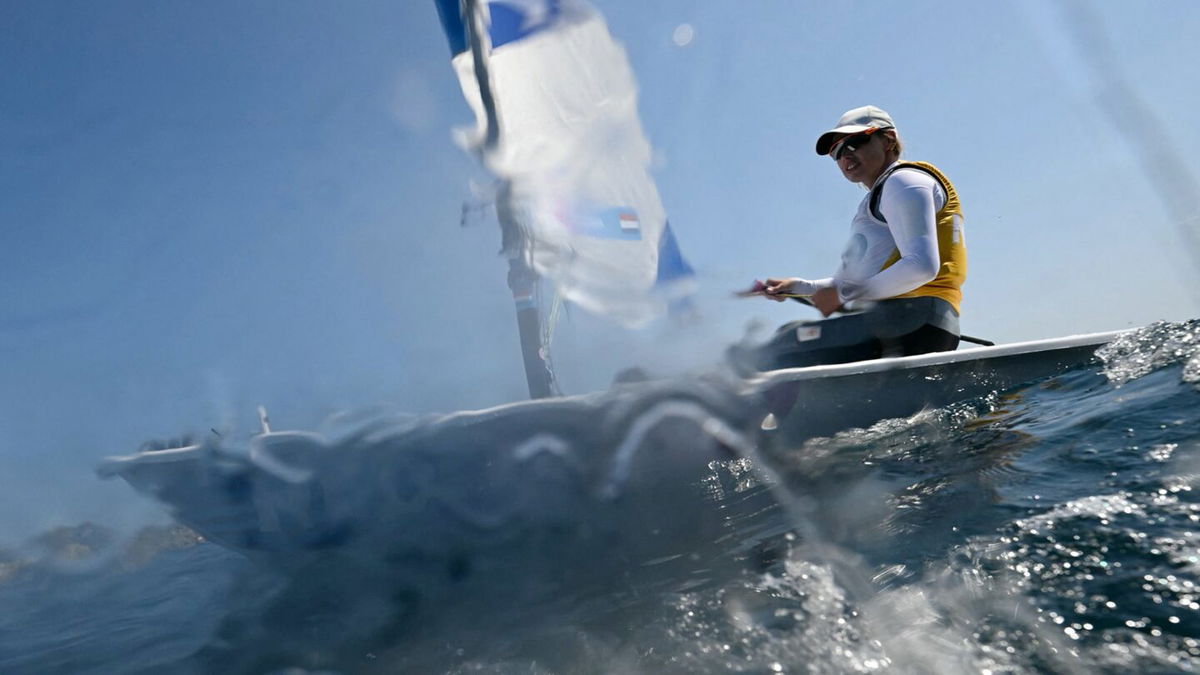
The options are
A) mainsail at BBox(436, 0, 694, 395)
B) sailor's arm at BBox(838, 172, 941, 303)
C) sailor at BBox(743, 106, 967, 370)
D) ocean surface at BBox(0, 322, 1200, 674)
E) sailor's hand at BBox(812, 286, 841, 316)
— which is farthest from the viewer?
mainsail at BBox(436, 0, 694, 395)

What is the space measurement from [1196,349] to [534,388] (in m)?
7.77

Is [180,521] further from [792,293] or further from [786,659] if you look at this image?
[792,293]

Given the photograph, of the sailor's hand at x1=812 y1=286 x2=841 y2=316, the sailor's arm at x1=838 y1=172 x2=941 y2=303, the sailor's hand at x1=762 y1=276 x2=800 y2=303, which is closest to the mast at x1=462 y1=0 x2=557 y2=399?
the sailor's hand at x1=762 y1=276 x2=800 y2=303

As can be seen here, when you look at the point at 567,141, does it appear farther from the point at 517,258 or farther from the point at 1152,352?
the point at 1152,352

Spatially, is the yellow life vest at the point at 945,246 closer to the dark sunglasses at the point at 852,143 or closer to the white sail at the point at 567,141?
the dark sunglasses at the point at 852,143

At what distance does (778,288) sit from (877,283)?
2.45ft

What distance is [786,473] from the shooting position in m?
2.98

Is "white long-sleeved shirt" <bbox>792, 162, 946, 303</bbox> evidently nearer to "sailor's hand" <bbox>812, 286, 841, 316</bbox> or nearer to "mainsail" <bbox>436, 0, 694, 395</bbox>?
"sailor's hand" <bbox>812, 286, 841, 316</bbox>

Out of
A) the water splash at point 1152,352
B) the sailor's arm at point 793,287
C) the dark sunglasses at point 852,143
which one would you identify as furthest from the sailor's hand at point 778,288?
the water splash at point 1152,352

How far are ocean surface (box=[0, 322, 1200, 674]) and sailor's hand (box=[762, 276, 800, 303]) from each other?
1127mm

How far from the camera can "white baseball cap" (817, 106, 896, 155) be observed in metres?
3.71

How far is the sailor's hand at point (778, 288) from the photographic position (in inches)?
163

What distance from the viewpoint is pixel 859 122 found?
3744mm

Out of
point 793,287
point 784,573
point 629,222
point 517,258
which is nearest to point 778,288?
point 793,287
